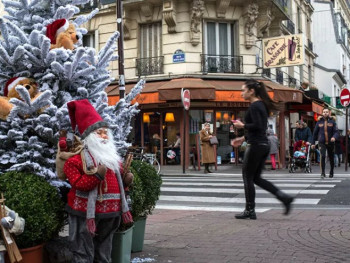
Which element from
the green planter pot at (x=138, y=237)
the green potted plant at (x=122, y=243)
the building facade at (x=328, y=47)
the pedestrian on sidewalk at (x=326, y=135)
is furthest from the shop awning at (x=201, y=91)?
the building facade at (x=328, y=47)

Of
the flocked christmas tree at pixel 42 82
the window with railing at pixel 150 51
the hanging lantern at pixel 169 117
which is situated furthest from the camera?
the window with railing at pixel 150 51

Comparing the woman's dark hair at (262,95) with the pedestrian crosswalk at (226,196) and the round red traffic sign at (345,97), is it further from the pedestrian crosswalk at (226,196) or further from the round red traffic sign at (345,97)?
the round red traffic sign at (345,97)

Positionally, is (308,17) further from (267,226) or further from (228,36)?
(267,226)

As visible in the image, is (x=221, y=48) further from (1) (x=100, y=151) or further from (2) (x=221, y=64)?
(1) (x=100, y=151)

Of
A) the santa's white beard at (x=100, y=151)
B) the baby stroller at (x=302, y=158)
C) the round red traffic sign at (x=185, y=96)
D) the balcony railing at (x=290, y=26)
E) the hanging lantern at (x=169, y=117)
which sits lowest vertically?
the baby stroller at (x=302, y=158)

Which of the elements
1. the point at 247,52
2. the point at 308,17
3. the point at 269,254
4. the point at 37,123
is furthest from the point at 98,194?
the point at 308,17

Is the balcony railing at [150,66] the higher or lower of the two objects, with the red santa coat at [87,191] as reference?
higher

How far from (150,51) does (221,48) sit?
3.32 m

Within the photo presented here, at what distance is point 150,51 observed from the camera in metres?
20.6

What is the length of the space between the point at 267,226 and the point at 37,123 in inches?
139

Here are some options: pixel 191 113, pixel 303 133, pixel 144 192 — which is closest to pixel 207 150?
pixel 303 133

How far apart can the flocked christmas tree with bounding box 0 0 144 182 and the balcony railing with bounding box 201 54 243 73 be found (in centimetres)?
1542

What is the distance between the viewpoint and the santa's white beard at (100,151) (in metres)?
3.29

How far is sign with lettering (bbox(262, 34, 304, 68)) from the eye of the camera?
19703 millimetres
